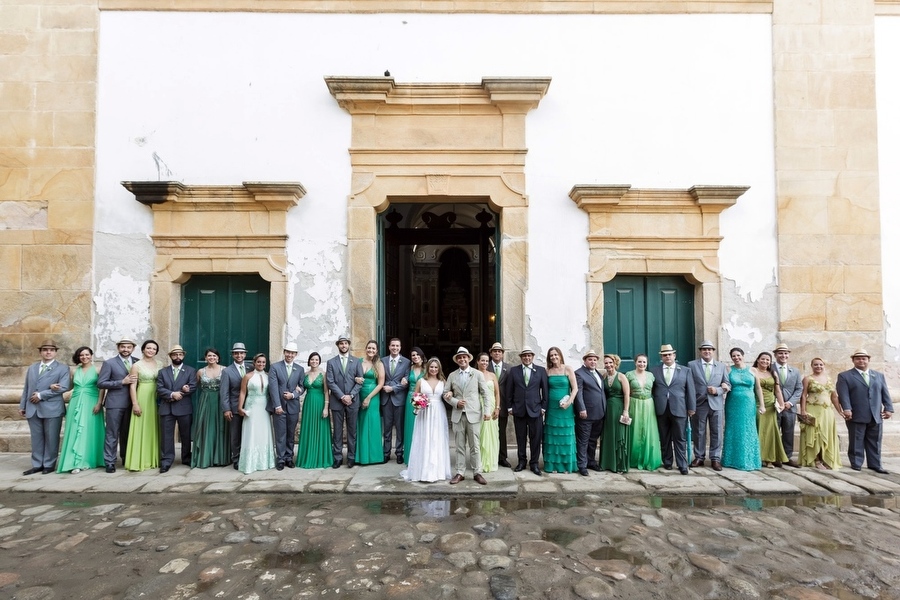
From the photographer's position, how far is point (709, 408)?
6.30 meters

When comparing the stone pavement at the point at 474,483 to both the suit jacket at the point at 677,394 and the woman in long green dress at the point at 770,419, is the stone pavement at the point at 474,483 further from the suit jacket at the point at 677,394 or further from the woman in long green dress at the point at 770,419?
the suit jacket at the point at 677,394

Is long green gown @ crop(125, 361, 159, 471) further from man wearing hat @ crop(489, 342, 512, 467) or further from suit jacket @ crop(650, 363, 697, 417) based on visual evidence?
suit jacket @ crop(650, 363, 697, 417)

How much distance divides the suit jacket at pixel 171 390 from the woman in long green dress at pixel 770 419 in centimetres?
669

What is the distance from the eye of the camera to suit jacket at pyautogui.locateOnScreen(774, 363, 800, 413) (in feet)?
21.2

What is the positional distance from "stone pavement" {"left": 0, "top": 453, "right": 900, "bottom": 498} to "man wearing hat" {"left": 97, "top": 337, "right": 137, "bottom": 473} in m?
0.28

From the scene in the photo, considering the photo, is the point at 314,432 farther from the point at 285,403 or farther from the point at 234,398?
the point at 234,398

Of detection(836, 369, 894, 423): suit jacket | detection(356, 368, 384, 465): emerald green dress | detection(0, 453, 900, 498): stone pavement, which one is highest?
detection(836, 369, 894, 423): suit jacket

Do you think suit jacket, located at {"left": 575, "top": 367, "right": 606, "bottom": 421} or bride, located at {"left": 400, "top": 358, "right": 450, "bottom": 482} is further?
suit jacket, located at {"left": 575, "top": 367, "right": 606, "bottom": 421}

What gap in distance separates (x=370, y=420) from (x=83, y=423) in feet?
10.6

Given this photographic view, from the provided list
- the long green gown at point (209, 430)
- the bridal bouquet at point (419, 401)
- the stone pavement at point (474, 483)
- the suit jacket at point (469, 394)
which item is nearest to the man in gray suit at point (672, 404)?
the stone pavement at point (474, 483)

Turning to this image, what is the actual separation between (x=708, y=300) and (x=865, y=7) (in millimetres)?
4601

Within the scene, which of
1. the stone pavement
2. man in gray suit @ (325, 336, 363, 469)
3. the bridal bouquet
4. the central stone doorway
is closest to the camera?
the stone pavement

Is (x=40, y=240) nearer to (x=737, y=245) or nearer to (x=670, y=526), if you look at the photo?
(x=670, y=526)

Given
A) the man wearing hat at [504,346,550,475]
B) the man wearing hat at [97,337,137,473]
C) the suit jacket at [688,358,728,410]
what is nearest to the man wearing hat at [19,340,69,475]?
the man wearing hat at [97,337,137,473]
